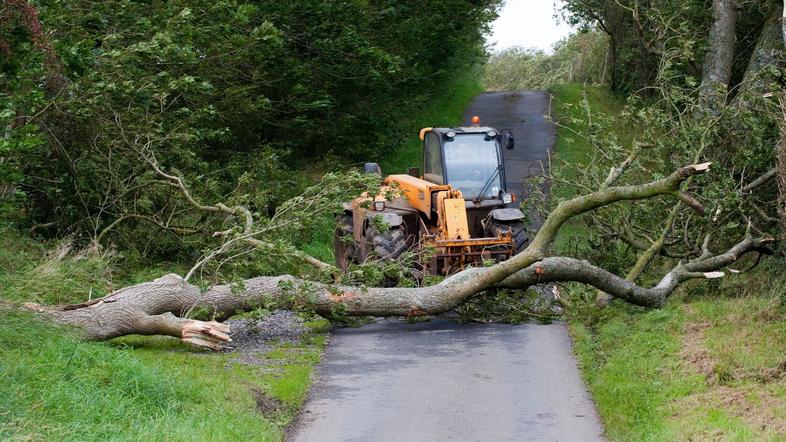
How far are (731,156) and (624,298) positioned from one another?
2.85 metres

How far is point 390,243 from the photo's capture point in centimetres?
1586

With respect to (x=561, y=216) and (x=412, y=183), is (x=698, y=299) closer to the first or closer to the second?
(x=561, y=216)

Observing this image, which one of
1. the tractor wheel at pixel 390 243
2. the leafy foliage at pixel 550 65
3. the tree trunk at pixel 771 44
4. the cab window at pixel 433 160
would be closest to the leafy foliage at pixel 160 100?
the tractor wheel at pixel 390 243

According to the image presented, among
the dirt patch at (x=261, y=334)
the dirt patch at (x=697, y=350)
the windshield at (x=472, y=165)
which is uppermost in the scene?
the windshield at (x=472, y=165)

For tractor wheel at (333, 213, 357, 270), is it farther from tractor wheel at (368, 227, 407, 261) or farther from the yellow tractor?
tractor wheel at (368, 227, 407, 261)

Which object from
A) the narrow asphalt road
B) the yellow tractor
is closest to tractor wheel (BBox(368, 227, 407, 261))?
the yellow tractor

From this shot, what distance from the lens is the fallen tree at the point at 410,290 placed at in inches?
507

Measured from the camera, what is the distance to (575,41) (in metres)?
44.0

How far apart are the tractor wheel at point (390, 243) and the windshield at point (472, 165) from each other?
1.55 metres

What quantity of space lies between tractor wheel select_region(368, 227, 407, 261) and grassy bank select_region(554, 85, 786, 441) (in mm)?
2722

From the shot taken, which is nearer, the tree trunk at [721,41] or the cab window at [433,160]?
the cab window at [433,160]

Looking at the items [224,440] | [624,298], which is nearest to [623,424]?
[224,440]

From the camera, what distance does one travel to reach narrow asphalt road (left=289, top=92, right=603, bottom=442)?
984cm

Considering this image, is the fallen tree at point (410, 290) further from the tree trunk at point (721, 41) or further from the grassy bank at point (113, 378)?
the tree trunk at point (721, 41)
